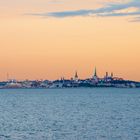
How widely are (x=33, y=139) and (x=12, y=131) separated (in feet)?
28.2

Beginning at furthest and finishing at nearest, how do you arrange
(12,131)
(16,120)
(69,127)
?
(16,120) → (69,127) → (12,131)

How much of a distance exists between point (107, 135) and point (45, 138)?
24.3 feet

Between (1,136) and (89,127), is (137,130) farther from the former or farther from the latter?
(1,136)

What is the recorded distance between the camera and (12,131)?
7006cm

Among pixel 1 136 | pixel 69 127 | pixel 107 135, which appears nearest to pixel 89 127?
pixel 69 127

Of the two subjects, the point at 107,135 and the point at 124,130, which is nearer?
the point at 107,135

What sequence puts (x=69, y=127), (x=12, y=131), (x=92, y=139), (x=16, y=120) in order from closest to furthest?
(x=92, y=139) → (x=12, y=131) → (x=69, y=127) → (x=16, y=120)

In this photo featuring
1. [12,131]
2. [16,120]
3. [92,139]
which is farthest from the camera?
[16,120]

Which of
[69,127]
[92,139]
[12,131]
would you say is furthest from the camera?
[69,127]

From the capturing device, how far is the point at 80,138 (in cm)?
6303

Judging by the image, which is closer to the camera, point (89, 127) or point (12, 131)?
point (12, 131)

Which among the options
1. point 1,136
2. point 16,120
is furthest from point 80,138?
point 16,120

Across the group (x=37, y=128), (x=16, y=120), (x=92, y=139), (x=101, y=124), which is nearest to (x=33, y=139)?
(x=92, y=139)

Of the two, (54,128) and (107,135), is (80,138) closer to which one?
(107,135)
